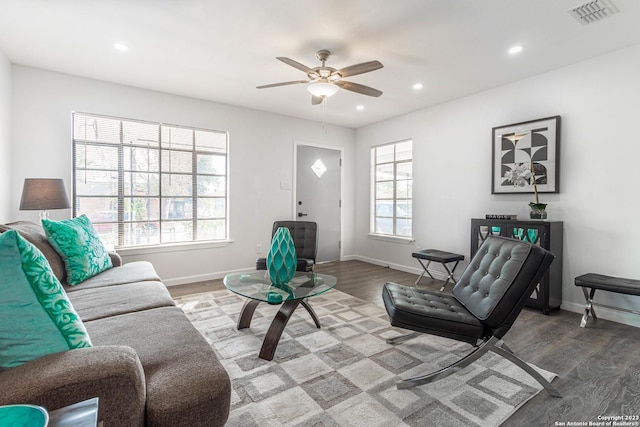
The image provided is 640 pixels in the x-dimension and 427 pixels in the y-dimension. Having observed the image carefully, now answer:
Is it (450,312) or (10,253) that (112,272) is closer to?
(10,253)

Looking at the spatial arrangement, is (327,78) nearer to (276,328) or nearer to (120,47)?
(120,47)

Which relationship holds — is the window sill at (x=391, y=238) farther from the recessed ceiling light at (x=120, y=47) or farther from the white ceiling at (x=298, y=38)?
the recessed ceiling light at (x=120, y=47)

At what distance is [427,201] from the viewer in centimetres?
479

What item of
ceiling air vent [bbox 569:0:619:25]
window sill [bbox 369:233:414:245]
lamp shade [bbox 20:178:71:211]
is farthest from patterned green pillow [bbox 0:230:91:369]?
window sill [bbox 369:233:414:245]

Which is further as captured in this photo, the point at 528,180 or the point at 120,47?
the point at 528,180

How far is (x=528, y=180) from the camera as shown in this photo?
3596 millimetres

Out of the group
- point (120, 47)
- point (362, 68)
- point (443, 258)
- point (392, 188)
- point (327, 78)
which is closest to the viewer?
point (362, 68)

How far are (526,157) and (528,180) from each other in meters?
0.27

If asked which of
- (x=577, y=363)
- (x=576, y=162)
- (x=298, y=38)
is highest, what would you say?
(x=298, y=38)

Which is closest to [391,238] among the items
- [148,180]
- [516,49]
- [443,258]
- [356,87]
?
[443,258]

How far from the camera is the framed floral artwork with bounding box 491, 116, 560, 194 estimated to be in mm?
3393

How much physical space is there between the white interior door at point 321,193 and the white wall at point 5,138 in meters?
3.57

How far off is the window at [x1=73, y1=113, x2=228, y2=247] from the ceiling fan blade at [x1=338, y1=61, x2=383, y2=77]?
260 centimetres

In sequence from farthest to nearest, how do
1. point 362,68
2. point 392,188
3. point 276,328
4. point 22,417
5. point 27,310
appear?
point 392,188 → point 362,68 → point 276,328 → point 27,310 → point 22,417
